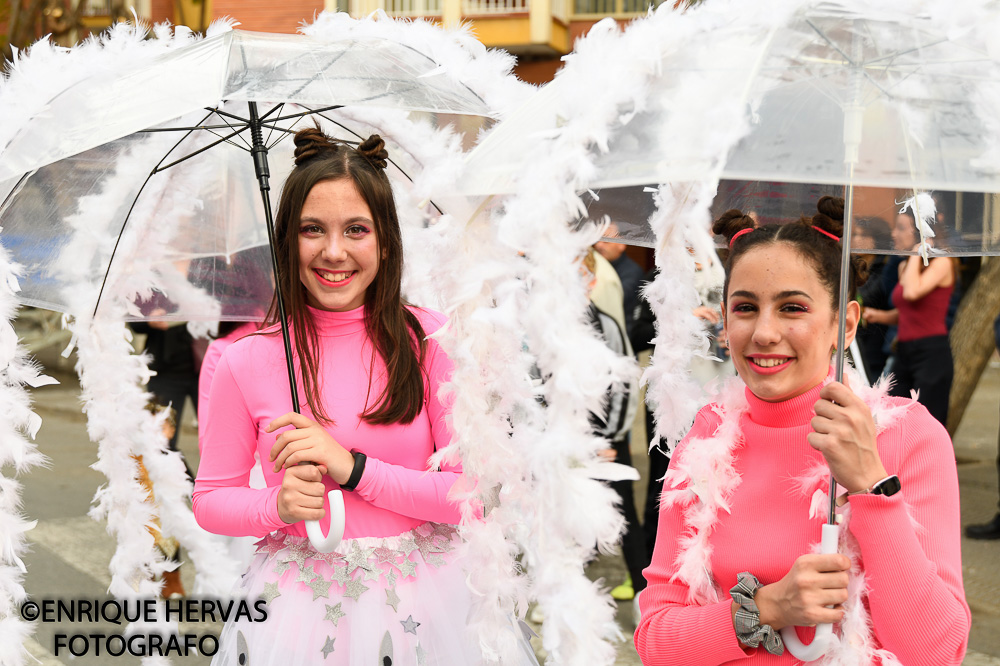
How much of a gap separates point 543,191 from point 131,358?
2355 millimetres

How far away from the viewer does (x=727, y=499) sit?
194cm

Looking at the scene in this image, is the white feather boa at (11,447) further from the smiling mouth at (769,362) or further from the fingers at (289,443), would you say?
the smiling mouth at (769,362)

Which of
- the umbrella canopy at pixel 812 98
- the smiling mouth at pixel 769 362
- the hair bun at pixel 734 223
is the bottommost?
the smiling mouth at pixel 769 362

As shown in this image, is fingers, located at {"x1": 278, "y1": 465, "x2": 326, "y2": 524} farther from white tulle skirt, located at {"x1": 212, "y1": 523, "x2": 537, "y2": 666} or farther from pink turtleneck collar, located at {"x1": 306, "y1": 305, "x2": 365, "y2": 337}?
pink turtleneck collar, located at {"x1": 306, "y1": 305, "x2": 365, "y2": 337}

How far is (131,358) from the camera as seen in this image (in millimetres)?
3475

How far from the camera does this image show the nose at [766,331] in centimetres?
184

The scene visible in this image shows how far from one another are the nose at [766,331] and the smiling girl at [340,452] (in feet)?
2.64

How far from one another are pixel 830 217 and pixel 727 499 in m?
0.61

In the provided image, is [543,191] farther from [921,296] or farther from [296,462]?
[921,296]

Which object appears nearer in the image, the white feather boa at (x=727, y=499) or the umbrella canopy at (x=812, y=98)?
the umbrella canopy at (x=812, y=98)

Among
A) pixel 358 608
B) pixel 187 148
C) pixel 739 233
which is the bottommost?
pixel 358 608

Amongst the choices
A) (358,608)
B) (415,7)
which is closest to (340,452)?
(358,608)

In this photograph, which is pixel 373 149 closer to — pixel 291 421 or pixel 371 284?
pixel 371 284

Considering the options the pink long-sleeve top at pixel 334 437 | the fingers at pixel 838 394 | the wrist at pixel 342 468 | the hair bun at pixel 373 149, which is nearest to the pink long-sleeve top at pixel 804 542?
the fingers at pixel 838 394
